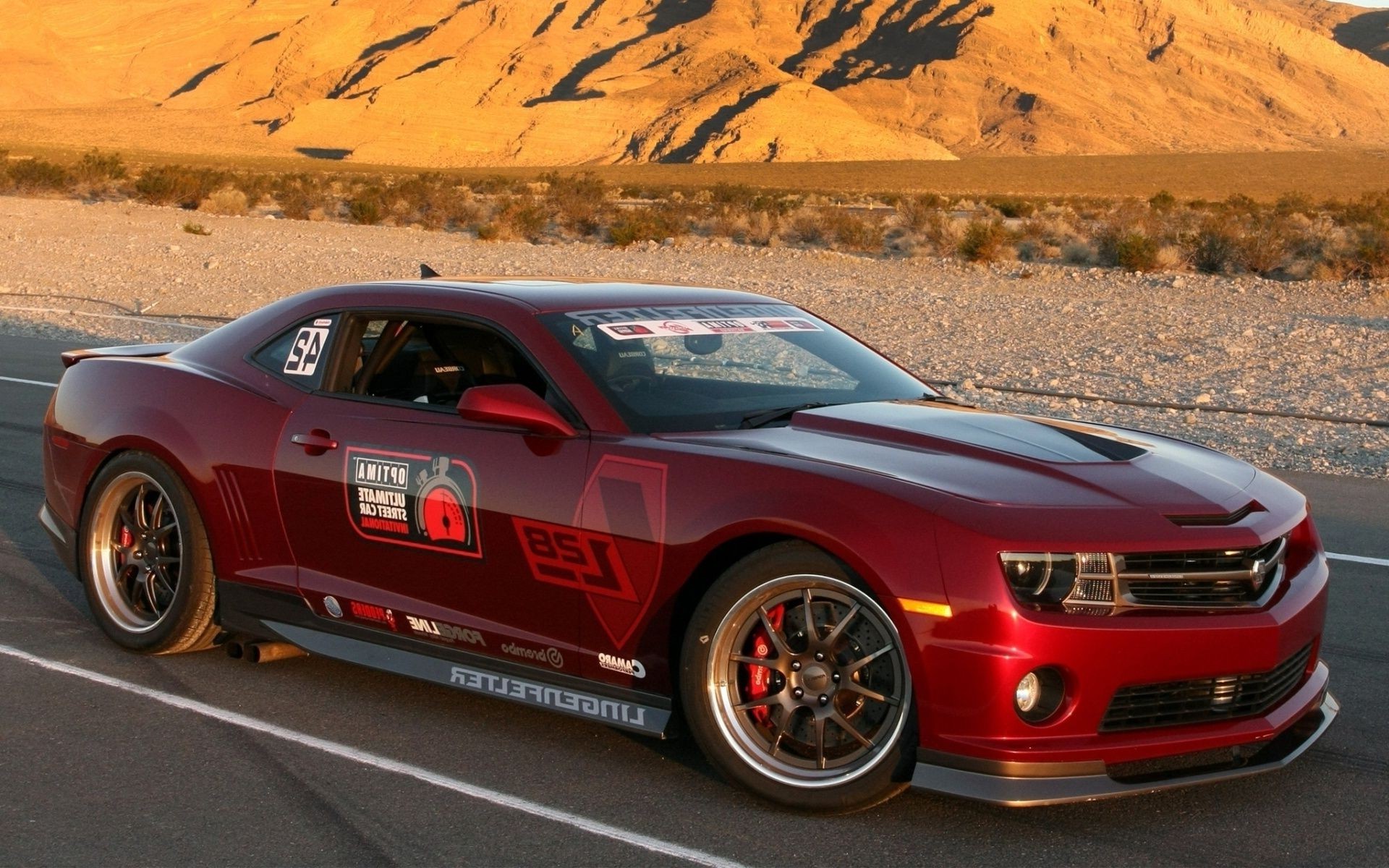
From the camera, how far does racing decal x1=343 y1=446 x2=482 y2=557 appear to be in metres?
5.05

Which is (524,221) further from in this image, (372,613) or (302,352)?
(372,613)

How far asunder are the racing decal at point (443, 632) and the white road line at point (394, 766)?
0.43 m

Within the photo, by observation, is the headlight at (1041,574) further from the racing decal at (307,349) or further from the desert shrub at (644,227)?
the desert shrub at (644,227)

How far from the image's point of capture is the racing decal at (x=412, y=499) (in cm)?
505

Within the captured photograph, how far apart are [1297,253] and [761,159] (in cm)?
8010

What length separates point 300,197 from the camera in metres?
46.2

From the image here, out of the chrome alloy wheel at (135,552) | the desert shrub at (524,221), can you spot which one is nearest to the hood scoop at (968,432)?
the chrome alloy wheel at (135,552)

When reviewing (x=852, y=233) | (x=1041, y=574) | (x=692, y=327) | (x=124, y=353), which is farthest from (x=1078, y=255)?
(x=1041, y=574)

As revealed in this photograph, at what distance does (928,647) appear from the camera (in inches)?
163

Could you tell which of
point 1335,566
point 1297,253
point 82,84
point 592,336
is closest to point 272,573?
point 592,336

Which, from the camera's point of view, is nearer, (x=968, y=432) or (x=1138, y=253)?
(x=968, y=432)

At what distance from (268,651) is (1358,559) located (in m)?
5.34

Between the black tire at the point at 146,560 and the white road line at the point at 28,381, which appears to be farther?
the white road line at the point at 28,381

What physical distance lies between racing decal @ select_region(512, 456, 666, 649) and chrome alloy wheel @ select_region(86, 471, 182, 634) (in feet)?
6.39
